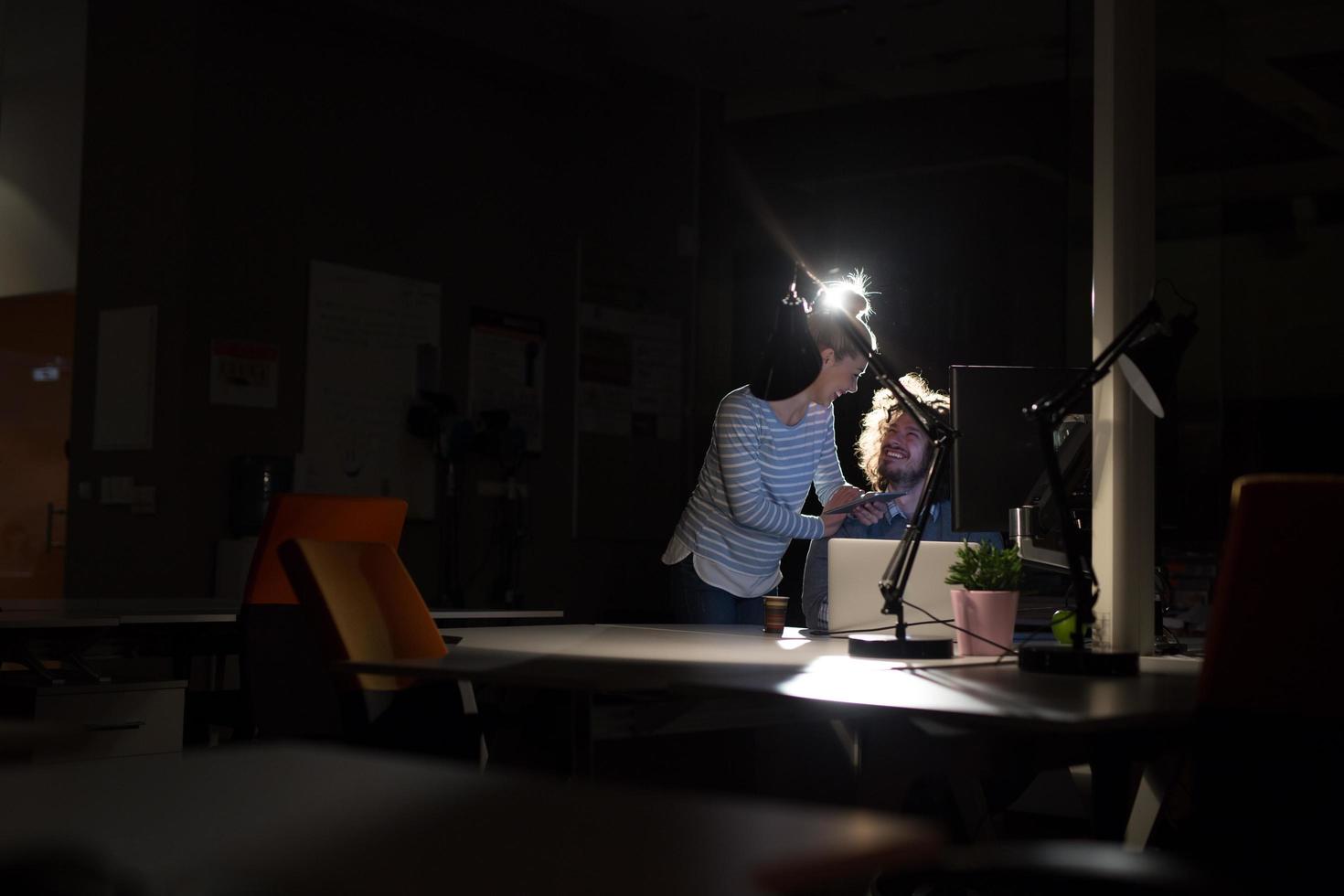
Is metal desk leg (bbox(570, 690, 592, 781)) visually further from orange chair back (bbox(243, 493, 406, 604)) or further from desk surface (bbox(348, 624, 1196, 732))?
orange chair back (bbox(243, 493, 406, 604))

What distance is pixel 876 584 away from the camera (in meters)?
2.84

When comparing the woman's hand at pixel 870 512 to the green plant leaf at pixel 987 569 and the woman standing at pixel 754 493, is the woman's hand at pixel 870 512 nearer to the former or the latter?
the woman standing at pixel 754 493

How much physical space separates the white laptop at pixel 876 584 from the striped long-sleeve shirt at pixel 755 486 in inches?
34.4

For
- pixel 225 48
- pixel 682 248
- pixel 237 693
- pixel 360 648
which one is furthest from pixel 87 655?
pixel 682 248

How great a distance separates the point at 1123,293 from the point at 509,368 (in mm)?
4635

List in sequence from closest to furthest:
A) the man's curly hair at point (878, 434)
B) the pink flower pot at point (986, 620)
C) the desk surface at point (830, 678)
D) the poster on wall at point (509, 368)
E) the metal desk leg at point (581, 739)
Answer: the desk surface at point (830, 678) → the metal desk leg at point (581, 739) → the pink flower pot at point (986, 620) → the man's curly hair at point (878, 434) → the poster on wall at point (509, 368)

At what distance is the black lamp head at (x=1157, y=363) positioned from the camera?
7.77ft

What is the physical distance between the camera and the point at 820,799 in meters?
2.42

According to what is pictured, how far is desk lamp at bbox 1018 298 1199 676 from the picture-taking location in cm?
214

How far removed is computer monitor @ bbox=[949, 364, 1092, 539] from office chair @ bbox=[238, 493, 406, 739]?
1.21m

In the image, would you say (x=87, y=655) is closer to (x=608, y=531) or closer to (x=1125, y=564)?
(x=1125, y=564)

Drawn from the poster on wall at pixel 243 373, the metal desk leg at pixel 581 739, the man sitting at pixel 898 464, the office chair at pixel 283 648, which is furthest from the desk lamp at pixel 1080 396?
the poster on wall at pixel 243 373

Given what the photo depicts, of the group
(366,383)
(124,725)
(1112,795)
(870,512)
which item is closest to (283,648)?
(124,725)

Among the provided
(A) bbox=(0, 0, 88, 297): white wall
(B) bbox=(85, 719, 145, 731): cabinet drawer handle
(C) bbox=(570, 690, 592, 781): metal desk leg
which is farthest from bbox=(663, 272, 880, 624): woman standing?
(A) bbox=(0, 0, 88, 297): white wall
